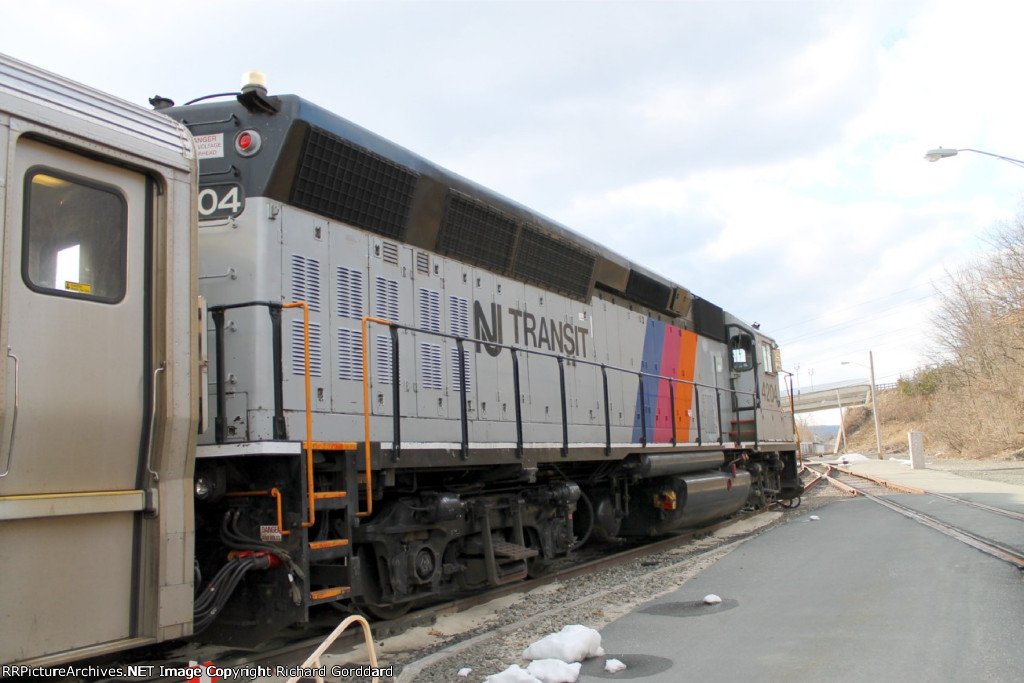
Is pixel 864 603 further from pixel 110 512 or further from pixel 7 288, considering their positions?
pixel 7 288

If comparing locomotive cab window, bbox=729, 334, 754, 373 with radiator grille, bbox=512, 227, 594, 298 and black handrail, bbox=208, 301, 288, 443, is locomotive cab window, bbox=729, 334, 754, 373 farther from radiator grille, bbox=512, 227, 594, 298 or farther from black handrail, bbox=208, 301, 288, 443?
black handrail, bbox=208, 301, 288, 443

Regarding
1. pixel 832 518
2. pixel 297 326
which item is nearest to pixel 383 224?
pixel 297 326

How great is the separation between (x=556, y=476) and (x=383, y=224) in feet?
12.4

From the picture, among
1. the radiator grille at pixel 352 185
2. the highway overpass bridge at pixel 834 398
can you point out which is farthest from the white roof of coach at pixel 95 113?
the highway overpass bridge at pixel 834 398

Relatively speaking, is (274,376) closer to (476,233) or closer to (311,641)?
(311,641)

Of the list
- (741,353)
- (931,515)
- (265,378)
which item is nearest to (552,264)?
(265,378)

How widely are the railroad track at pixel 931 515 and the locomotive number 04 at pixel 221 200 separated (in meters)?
8.31

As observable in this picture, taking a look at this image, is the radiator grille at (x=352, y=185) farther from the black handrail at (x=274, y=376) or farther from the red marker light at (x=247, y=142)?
the black handrail at (x=274, y=376)

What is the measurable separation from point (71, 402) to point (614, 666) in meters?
3.68

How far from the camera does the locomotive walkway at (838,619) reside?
16.5 feet

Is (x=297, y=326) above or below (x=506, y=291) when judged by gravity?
below

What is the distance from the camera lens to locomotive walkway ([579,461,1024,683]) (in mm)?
5020

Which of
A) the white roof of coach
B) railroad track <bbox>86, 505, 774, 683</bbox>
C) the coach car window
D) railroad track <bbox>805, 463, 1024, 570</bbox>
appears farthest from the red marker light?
railroad track <bbox>805, 463, 1024, 570</bbox>

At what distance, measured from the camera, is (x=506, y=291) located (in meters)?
8.34
